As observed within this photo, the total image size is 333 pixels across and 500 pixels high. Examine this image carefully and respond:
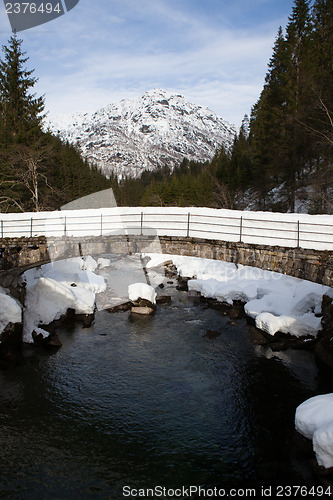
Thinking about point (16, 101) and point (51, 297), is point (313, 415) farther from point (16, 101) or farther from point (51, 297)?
point (16, 101)

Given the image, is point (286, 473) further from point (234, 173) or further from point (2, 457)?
point (234, 173)

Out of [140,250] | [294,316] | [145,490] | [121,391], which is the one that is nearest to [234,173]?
[294,316]

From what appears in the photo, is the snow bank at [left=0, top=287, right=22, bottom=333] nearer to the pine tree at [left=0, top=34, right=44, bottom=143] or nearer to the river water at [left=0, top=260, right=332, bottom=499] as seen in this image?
the river water at [left=0, top=260, right=332, bottom=499]

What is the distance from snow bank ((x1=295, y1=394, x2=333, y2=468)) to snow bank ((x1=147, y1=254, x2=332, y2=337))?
7.48 meters

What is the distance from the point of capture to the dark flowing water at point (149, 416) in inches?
371

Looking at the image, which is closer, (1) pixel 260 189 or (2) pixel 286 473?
(2) pixel 286 473

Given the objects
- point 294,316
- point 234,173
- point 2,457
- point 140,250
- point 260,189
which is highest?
point 234,173

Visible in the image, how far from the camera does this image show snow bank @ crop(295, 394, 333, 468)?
347 inches

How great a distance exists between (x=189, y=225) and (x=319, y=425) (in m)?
9.74

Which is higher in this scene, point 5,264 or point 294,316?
point 5,264

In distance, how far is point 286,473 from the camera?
943 cm

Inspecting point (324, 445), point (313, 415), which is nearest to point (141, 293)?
point (313, 415)

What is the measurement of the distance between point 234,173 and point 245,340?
36638 millimetres

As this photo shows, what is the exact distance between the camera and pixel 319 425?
9.79m
